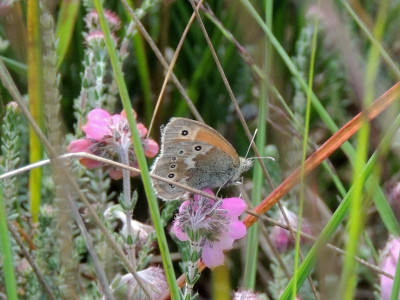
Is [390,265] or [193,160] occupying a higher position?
[193,160]

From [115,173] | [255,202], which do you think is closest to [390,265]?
[255,202]

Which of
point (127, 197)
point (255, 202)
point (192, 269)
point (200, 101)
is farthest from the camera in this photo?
point (200, 101)

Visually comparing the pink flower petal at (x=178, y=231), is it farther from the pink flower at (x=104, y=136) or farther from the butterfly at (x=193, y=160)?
the pink flower at (x=104, y=136)

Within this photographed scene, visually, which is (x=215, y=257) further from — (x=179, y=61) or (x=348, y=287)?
(x=179, y=61)

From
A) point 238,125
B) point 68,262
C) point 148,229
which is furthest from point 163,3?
point 68,262

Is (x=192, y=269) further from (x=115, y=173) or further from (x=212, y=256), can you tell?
(x=115, y=173)

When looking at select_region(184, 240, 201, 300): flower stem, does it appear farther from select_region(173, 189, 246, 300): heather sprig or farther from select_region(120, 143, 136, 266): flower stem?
select_region(120, 143, 136, 266): flower stem

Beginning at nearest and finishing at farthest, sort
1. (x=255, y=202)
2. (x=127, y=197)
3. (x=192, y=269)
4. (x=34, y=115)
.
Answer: (x=192, y=269)
(x=127, y=197)
(x=255, y=202)
(x=34, y=115)

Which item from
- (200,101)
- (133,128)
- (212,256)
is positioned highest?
(133,128)
